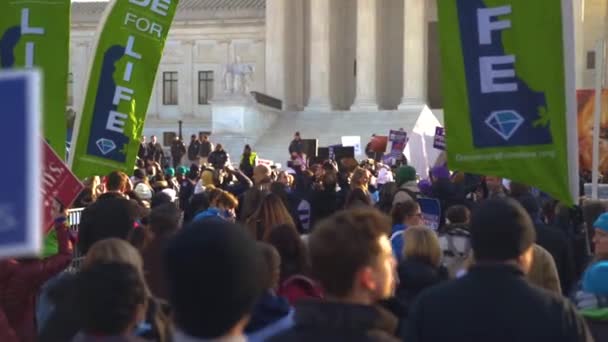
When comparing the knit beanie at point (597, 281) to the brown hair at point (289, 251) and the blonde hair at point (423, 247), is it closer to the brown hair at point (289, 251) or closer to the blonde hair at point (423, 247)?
the blonde hair at point (423, 247)

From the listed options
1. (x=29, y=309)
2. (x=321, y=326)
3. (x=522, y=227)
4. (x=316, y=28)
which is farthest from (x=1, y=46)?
(x=316, y=28)

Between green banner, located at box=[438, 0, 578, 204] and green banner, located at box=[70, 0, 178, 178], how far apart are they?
11.7 feet

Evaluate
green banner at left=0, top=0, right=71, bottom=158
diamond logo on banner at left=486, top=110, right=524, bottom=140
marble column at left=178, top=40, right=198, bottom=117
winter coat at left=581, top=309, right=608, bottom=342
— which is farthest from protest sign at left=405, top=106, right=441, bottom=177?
marble column at left=178, top=40, right=198, bottom=117

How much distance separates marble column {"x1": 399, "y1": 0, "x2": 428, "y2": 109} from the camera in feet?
170

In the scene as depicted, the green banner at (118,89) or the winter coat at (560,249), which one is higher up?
the green banner at (118,89)

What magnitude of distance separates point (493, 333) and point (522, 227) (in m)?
0.49

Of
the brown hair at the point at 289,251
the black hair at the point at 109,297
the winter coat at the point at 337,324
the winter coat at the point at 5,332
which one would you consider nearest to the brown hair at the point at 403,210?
the brown hair at the point at 289,251

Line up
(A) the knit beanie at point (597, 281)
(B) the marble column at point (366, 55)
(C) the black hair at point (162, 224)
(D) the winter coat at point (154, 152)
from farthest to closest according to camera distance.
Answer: (B) the marble column at point (366, 55), (D) the winter coat at point (154, 152), (C) the black hair at point (162, 224), (A) the knit beanie at point (597, 281)

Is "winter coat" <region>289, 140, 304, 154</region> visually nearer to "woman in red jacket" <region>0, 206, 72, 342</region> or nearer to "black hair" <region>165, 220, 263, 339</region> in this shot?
"woman in red jacket" <region>0, 206, 72, 342</region>

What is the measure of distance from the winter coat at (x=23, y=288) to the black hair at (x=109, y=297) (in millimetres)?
3274

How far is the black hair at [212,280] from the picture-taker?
2.98 metres

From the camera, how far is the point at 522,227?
15.0 feet

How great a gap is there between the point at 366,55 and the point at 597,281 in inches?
1863

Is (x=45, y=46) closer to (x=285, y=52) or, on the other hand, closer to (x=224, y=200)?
(x=224, y=200)
